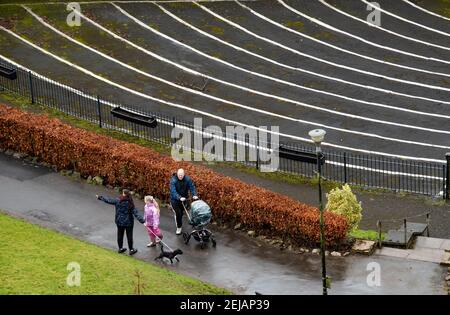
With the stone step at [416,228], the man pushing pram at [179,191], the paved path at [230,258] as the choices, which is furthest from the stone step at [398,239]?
the man pushing pram at [179,191]

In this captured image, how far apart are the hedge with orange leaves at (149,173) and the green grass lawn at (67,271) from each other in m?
3.24

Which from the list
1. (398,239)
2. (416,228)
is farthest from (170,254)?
(416,228)

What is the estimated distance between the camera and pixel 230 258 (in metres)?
23.5

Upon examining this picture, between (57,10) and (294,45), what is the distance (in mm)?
10368

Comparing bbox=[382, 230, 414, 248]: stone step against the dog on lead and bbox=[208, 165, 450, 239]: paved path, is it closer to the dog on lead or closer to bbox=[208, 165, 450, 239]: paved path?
bbox=[208, 165, 450, 239]: paved path

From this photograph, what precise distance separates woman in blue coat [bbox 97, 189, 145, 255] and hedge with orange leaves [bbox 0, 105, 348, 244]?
285cm

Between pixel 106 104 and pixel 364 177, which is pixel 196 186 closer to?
pixel 364 177

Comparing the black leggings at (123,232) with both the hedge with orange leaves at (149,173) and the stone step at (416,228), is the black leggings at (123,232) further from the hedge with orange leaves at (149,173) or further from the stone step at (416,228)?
the stone step at (416,228)

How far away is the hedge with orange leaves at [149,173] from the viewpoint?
24.2 m

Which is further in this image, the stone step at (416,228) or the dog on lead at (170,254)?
the stone step at (416,228)

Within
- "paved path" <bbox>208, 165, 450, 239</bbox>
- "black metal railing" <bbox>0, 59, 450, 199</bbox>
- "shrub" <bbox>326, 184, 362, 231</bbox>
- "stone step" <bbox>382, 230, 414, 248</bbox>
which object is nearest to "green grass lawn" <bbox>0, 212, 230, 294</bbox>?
"shrub" <bbox>326, 184, 362, 231</bbox>

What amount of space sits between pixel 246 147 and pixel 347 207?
7.62 metres

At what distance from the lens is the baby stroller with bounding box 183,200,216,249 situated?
2409cm

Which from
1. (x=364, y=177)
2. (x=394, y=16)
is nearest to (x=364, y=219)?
(x=364, y=177)
